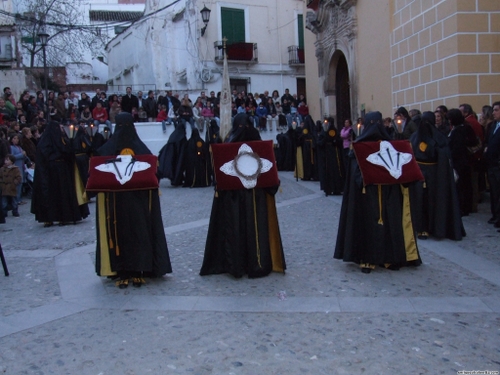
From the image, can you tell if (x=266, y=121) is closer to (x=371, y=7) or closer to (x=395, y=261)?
(x=371, y=7)

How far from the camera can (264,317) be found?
4988mm

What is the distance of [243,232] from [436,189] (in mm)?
3384

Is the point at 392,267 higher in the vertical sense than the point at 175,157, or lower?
lower

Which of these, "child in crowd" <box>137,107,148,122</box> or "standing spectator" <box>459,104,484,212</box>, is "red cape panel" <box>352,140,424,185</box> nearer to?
"standing spectator" <box>459,104,484,212</box>

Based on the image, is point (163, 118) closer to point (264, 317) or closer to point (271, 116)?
point (271, 116)

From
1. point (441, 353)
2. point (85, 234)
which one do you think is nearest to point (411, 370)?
point (441, 353)

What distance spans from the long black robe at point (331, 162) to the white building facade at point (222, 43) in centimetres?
1401

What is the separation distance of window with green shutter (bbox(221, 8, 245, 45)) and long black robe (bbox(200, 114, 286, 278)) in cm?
2316

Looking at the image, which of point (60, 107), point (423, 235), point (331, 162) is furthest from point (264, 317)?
point (60, 107)

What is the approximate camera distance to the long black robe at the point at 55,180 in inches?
404

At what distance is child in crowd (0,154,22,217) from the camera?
11.8 m

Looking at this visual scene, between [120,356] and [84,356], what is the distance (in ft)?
0.92

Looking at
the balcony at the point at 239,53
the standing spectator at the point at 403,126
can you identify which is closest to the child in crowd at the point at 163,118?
the balcony at the point at 239,53

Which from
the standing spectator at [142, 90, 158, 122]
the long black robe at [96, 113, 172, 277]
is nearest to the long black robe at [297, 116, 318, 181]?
the standing spectator at [142, 90, 158, 122]
